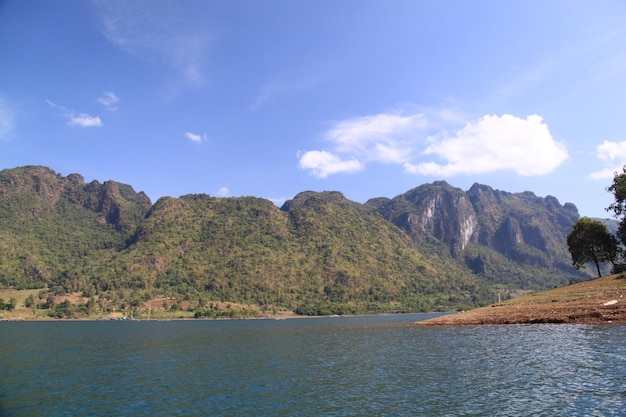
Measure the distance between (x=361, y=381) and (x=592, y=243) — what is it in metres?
111

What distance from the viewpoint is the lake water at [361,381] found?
2808cm

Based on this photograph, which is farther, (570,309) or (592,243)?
(592,243)

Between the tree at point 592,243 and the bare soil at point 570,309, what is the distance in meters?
38.9

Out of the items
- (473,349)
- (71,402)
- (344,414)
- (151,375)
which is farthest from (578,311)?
(71,402)

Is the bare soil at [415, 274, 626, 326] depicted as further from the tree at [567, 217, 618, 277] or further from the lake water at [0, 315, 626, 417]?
the tree at [567, 217, 618, 277]

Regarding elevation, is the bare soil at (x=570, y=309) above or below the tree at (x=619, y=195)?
below

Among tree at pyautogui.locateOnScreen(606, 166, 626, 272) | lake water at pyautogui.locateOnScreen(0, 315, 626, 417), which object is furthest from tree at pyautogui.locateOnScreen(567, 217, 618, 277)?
lake water at pyautogui.locateOnScreen(0, 315, 626, 417)

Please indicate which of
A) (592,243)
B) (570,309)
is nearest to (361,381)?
(570,309)

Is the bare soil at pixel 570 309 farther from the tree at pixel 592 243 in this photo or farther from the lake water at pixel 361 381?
the tree at pixel 592 243

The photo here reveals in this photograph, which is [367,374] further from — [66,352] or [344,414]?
[66,352]

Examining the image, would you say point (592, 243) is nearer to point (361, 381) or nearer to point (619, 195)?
point (619, 195)

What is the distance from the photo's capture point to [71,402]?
34500mm

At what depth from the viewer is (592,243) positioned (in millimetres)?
118375

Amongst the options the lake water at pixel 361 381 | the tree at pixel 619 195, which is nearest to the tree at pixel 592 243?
the tree at pixel 619 195
